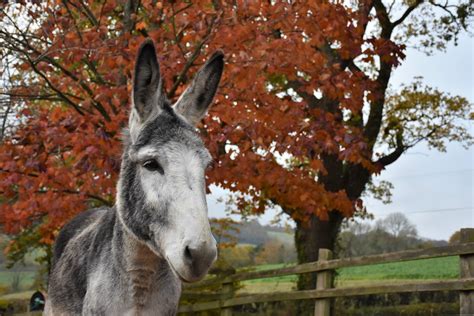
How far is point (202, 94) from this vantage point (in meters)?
4.16

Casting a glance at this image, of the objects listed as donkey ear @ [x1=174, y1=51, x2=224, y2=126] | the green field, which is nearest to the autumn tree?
donkey ear @ [x1=174, y1=51, x2=224, y2=126]

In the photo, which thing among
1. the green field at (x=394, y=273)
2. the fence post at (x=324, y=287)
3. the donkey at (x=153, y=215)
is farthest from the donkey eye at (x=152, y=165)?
the green field at (x=394, y=273)

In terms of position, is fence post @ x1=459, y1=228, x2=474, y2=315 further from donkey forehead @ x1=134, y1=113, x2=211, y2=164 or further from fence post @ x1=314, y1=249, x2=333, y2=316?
donkey forehead @ x1=134, y1=113, x2=211, y2=164

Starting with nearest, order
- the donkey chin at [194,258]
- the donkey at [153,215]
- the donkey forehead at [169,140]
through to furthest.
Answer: the donkey chin at [194,258]
the donkey at [153,215]
the donkey forehead at [169,140]

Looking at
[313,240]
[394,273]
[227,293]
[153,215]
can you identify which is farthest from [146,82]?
[394,273]

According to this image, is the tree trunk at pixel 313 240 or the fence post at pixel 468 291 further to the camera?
the tree trunk at pixel 313 240

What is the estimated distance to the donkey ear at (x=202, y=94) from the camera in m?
4.12

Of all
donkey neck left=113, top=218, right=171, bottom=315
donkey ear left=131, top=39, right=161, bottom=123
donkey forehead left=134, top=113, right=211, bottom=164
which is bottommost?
donkey neck left=113, top=218, right=171, bottom=315

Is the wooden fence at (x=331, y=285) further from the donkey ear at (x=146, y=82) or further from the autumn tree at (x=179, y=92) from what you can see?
the donkey ear at (x=146, y=82)

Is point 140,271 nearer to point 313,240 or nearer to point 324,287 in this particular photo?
point 324,287

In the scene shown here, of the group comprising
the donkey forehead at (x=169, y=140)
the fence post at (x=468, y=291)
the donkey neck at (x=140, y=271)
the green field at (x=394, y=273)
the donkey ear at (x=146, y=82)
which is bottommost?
the donkey neck at (x=140, y=271)

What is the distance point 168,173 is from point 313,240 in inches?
495

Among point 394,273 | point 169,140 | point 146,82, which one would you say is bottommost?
point 169,140

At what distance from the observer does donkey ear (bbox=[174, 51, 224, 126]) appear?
4.12 metres
